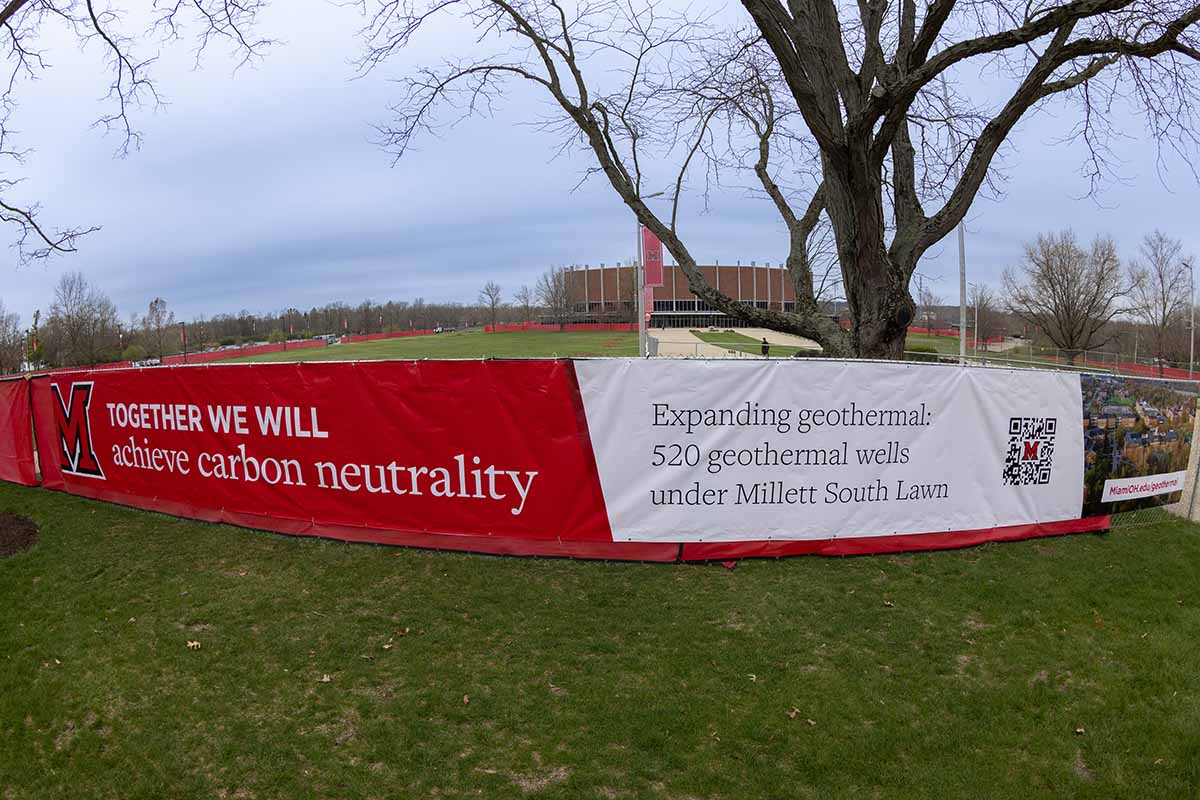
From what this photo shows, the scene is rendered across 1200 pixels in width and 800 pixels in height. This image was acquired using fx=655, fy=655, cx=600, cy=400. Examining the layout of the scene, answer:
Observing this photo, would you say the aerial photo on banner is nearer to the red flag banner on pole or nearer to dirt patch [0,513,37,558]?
dirt patch [0,513,37,558]

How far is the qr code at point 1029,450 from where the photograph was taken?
7.04 m

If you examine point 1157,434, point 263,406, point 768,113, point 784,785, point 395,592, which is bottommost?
point 784,785

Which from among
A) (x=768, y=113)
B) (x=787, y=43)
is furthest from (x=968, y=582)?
(x=768, y=113)

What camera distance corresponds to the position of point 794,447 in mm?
6277

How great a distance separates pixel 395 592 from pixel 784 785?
3434 mm

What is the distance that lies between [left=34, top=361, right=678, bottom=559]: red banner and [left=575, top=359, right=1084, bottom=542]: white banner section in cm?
35

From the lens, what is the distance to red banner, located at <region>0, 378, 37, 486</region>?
9.98 metres

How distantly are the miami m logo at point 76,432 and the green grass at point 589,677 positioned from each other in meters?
2.79

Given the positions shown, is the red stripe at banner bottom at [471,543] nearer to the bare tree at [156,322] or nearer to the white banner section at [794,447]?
the white banner section at [794,447]

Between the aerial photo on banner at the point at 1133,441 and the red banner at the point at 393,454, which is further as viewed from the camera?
→ the aerial photo on banner at the point at 1133,441

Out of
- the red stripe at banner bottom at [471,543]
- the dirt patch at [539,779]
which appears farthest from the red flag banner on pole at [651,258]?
the dirt patch at [539,779]

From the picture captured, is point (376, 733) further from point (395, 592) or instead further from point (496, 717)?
point (395, 592)

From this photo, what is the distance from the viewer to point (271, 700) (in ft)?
13.6

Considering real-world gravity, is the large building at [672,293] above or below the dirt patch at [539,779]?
above
